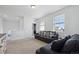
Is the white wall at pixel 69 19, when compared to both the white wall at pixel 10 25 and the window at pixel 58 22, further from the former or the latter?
the white wall at pixel 10 25

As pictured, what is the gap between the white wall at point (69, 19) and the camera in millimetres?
3137

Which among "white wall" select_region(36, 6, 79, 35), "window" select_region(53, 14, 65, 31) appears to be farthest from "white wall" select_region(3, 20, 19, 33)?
"window" select_region(53, 14, 65, 31)

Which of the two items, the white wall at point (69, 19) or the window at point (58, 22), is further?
the window at point (58, 22)

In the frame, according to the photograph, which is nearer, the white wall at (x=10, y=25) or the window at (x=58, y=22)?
the white wall at (x=10, y=25)

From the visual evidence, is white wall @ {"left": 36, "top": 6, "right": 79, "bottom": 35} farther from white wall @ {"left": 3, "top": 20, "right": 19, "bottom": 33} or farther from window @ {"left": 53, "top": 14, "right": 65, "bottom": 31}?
white wall @ {"left": 3, "top": 20, "right": 19, "bottom": 33}

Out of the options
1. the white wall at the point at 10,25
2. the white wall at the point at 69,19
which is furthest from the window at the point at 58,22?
the white wall at the point at 10,25

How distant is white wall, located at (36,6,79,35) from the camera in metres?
3.14

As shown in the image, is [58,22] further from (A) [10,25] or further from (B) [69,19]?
(A) [10,25]

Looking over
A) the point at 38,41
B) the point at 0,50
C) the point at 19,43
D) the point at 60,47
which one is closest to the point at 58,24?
the point at 38,41

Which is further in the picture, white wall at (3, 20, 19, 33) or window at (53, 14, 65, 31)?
window at (53, 14, 65, 31)

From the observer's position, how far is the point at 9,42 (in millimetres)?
3473

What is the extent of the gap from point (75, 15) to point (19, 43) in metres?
2.43

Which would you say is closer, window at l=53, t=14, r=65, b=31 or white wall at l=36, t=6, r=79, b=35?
white wall at l=36, t=6, r=79, b=35

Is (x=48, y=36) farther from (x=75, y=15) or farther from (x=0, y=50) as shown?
(x=0, y=50)
